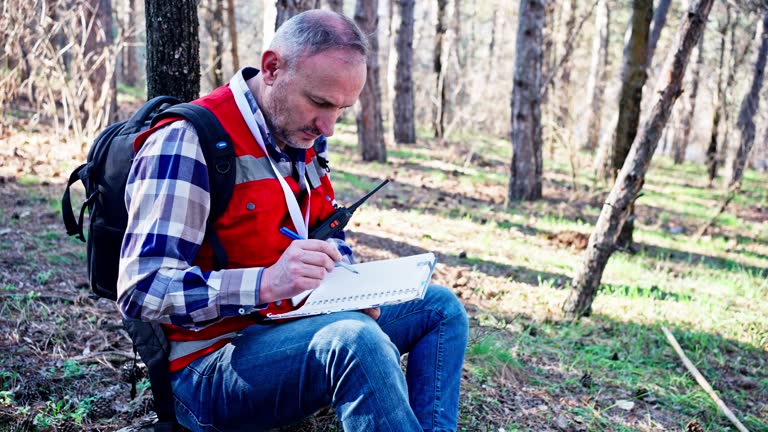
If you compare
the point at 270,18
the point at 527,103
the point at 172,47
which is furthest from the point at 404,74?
the point at 172,47

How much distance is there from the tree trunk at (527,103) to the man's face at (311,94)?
648 cm

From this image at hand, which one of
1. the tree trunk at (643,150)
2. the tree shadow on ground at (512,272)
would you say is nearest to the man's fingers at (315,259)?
the tree trunk at (643,150)

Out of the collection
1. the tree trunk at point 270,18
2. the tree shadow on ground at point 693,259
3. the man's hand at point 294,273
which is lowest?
the tree shadow on ground at point 693,259

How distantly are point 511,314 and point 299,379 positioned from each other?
2836 mm

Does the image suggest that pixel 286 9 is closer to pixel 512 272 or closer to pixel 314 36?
pixel 512 272

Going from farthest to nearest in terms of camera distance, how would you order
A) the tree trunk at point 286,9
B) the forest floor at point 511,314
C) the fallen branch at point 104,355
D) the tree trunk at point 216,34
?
the tree trunk at point 216,34 → the tree trunk at point 286,9 → the fallen branch at point 104,355 → the forest floor at point 511,314

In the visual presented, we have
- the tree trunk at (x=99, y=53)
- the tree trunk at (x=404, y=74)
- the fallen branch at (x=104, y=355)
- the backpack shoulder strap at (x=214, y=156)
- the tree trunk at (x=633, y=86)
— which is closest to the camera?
the backpack shoulder strap at (x=214, y=156)

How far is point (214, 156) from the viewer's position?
1788 millimetres

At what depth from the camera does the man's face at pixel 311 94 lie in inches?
75.1

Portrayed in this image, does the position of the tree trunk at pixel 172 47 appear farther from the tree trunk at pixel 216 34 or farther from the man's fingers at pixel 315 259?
the tree trunk at pixel 216 34

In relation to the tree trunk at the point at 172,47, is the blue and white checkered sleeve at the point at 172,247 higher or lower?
lower

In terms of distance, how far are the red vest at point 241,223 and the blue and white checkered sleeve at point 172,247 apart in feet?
0.40

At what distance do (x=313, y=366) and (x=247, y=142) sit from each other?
71cm

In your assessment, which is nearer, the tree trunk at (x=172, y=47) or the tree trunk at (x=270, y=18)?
the tree trunk at (x=172, y=47)
